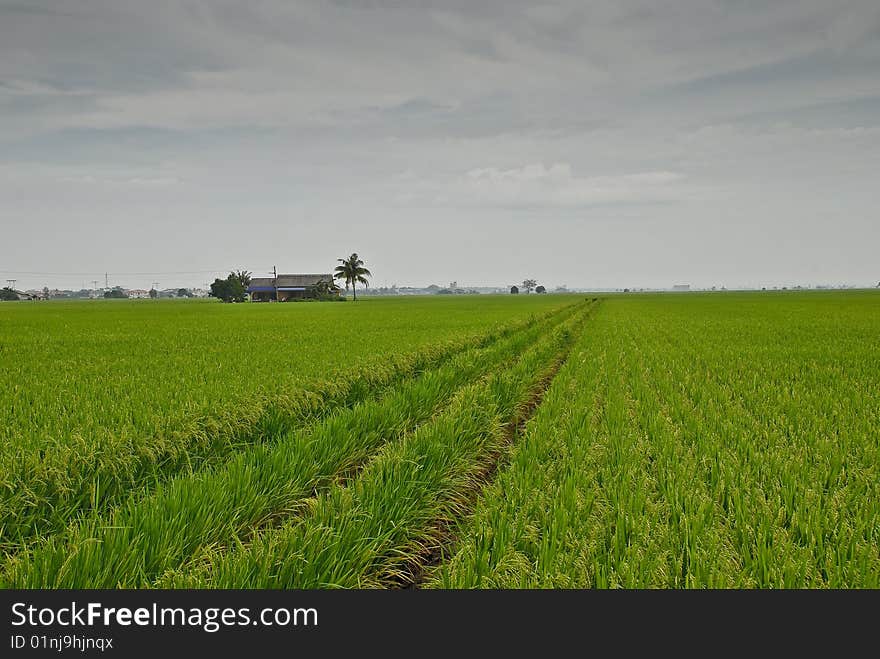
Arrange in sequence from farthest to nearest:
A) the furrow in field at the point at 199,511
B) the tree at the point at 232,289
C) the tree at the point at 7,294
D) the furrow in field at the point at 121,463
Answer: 1. the tree at the point at 7,294
2. the tree at the point at 232,289
3. the furrow in field at the point at 121,463
4. the furrow in field at the point at 199,511

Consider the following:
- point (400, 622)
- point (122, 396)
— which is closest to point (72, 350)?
point (122, 396)

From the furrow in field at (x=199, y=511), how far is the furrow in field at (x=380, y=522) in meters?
0.23

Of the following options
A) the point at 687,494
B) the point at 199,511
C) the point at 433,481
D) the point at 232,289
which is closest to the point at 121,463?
the point at 199,511

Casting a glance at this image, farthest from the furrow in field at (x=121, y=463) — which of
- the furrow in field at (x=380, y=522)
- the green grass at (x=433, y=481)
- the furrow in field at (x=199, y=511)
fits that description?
the furrow in field at (x=380, y=522)

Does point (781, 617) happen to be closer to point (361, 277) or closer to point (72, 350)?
point (72, 350)

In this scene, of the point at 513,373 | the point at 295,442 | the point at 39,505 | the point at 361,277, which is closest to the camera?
the point at 39,505

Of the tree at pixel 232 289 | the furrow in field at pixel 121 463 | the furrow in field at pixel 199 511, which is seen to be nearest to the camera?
the furrow in field at pixel 199 511

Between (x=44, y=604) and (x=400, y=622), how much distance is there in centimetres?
180

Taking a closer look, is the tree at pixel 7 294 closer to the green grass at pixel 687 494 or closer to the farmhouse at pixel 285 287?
the farmhouse at pixel 285 287

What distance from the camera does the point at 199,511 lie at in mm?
3406

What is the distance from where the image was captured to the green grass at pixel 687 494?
2729mm

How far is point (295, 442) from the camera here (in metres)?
5.12

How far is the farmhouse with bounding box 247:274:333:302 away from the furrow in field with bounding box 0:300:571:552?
8133 centimetres

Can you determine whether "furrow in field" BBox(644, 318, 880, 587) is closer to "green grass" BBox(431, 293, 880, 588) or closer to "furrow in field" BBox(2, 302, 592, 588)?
"green grass" BBox(431, 293, 880, 588)
